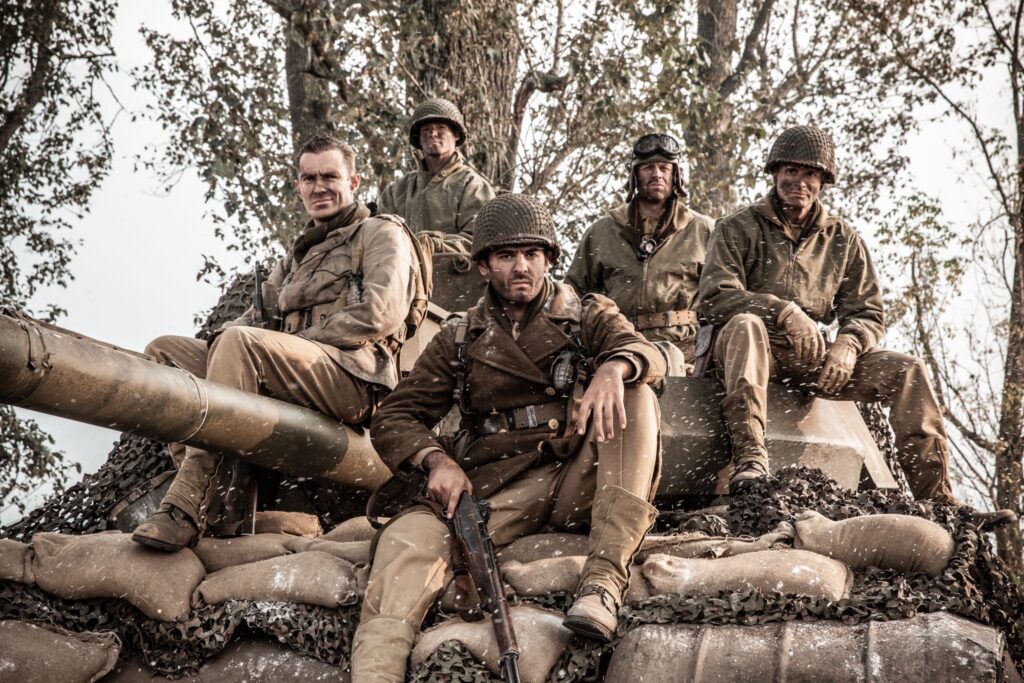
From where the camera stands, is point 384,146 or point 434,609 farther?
point 384,146

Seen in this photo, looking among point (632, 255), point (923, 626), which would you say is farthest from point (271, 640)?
point (632, 255)

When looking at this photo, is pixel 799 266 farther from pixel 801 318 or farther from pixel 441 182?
pixel 441 182

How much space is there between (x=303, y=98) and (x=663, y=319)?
8175mm

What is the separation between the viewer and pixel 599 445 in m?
5.61

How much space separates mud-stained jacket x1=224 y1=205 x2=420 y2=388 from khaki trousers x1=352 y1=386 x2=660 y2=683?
135 centimetres

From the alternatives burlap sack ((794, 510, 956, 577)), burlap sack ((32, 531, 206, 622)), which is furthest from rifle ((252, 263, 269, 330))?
burlap sack ((794, 510, 956, 577))

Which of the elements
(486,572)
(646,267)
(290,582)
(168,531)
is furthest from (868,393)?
(168,531)

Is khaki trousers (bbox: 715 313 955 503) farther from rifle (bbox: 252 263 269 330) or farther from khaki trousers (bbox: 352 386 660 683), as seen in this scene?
rifle (bbox: 252 263 269 330)

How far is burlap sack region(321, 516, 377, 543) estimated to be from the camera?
6.63 metres

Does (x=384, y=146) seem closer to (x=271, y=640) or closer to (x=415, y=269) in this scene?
(x=415, y=269)

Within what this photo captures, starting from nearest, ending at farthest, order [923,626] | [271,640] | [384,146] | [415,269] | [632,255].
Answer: [923,626] < [271,640] < [415,269] < [632,255] < [384,146]

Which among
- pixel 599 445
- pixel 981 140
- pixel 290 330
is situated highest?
pixel 981 140

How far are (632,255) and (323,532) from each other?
287cm

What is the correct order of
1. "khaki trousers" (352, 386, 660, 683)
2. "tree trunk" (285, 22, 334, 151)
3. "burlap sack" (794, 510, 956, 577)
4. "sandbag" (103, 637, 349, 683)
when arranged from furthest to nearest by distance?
"tree trunk" (285, 22, 334, 151), "sandbag" (103, 637, 349, 683), "burlap sack" (794, 510, 956, 577), "khaki trousers" (352, 386, 660, 683)
